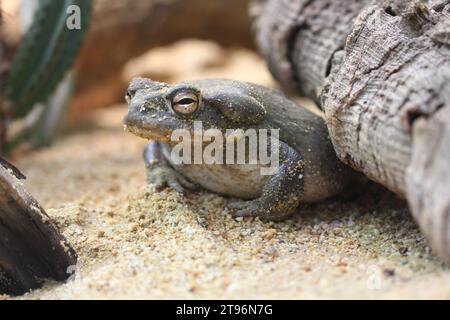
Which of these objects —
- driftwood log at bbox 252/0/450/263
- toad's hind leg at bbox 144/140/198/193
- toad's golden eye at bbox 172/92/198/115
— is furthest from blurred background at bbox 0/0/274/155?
driftwood log at bbox 252/0/450/263

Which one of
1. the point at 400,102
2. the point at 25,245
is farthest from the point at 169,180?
the point at 400,102

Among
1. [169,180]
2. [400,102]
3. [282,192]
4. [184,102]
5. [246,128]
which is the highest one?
[400,102]

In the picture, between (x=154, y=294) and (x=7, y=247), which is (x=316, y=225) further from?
(x=7, y=247)

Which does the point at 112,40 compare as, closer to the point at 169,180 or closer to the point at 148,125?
the point at 169,180

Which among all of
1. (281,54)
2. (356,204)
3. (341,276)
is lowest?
(356,204)

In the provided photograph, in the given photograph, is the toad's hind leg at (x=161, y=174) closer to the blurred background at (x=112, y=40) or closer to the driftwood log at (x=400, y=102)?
the driftwood log at (x=400, y=102)

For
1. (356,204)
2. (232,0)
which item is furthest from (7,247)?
(232,0)

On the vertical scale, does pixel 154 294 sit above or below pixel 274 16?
below

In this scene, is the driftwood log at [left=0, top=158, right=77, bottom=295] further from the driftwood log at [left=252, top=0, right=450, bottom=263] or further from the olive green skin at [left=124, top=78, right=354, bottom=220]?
the driftwood log at [left=252, top=0, right=450, bottom=263]
